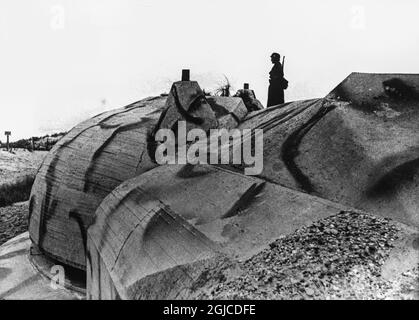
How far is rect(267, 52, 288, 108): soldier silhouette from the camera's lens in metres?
6.73

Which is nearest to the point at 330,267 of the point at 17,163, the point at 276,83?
the point at 276,83

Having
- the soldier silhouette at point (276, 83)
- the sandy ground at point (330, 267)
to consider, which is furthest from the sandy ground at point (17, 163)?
the sandy ground at point (330, 267)

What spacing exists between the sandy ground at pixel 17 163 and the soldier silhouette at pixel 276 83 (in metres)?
11.4

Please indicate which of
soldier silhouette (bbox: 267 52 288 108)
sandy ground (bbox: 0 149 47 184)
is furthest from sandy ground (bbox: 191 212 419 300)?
sandy ground (bbox: 0 149 47 184)

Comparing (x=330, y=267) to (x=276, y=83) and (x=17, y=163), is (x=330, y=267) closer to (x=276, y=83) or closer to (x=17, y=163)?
(x=276, y=83)

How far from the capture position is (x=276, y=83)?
673 centimetres

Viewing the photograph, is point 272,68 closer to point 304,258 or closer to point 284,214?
point 284,214

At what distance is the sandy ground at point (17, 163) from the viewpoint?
15.8m

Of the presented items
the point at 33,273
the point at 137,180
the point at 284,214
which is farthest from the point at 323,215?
the point at 33,273

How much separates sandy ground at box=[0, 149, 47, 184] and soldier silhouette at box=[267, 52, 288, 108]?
11445 mm

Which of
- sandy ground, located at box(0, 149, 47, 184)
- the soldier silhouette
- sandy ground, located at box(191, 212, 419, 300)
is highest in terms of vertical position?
the soldier silhouette

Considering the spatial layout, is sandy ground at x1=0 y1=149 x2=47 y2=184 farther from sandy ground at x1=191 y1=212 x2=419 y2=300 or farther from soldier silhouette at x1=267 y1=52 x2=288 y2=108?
sandy ground at x1=191 y1=212 x2=419 y2=300

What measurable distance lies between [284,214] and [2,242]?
6.91 metres

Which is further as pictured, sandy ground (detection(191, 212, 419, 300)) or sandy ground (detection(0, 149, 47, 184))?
sandy ground (detection(0, 149, 47, 184))
